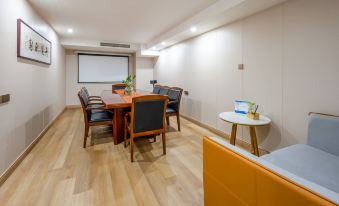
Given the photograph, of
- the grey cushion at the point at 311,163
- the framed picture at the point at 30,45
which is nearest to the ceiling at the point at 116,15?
the framed picture at the point at 30,45

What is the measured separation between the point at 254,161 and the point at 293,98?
183 cm

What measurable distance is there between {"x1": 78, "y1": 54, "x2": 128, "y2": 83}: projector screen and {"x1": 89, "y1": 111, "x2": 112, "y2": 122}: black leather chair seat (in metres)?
4.08

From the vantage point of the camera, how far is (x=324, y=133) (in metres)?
1.72

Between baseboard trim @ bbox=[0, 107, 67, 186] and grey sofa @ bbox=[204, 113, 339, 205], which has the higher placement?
grey sofa @ bbox=[204, 113, 339, 205]

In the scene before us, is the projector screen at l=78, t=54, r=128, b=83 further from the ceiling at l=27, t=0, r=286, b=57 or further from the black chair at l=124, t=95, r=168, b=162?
the black chair at l=124, t=95, r=168, b=162

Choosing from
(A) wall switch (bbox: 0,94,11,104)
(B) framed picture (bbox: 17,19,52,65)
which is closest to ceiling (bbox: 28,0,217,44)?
(B) framed picture (bbox: 17,19,52,65)

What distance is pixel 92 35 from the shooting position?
5211 mm

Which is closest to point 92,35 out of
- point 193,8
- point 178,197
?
point 193,8

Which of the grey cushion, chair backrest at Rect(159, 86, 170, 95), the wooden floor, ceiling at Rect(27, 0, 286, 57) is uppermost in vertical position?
ceiling at Rect(27, 0, 286, 57)

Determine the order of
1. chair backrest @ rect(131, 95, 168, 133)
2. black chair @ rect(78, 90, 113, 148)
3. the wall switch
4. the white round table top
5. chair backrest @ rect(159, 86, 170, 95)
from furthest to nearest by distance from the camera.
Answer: chair backrest @ rect(159, 86, 170, 95), black chair @ rect(78, 90, 113, 148), chair backrest @ rect(131, 95, 168, 133), the white round table top, the wall switch

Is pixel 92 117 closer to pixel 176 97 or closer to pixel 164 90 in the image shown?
pixel 176 97

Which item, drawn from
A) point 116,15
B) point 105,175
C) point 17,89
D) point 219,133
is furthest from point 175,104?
point 17,89

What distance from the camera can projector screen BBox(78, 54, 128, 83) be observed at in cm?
672

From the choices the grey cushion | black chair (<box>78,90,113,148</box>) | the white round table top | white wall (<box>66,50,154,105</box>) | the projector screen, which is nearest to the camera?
the grey cushion
